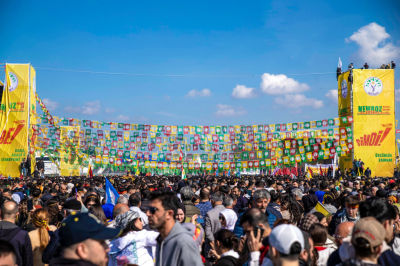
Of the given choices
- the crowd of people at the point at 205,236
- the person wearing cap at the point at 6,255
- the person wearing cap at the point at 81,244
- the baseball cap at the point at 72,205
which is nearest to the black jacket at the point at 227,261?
the crowd of people at the point at 205,236

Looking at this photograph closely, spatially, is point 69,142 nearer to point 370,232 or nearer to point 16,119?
point 16,119

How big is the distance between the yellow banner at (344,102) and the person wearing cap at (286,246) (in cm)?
3498

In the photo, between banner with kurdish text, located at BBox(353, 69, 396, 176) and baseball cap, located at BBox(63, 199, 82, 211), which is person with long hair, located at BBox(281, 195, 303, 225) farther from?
banner with kurdish text, located at BBox(353, 69, 396, 176)

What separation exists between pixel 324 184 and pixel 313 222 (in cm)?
622

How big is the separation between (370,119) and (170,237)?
122 feet

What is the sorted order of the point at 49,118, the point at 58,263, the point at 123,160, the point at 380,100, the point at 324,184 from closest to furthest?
1. the point at 58,263
2. the point at 324,184
3. the point at 49,118
4. the point at 380,100
5. the point at 123,160

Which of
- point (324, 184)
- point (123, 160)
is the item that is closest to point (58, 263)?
point (324, 184)

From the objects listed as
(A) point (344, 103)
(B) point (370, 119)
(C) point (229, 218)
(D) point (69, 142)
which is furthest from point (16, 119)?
(C) point (229, 218)

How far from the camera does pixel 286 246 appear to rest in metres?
2.88

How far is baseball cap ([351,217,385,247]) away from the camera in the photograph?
2.88 metres

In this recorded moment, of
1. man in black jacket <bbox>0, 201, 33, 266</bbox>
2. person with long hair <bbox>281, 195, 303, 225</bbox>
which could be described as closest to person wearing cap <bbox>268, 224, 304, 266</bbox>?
man in black jacket <bbox>0, 201, 33, 266</bbox>

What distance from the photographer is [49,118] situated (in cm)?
3412

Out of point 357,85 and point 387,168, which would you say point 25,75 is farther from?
point 387,168

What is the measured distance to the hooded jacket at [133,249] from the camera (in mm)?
4820
